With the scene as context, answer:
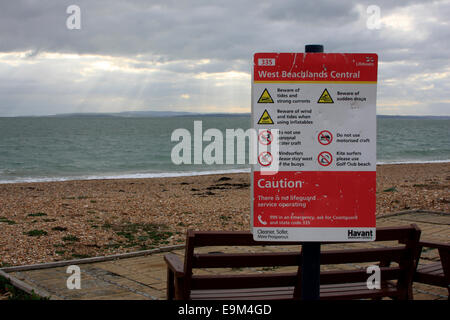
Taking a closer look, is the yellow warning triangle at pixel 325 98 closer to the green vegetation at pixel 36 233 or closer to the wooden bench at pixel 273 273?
the wooden bench at pixel 273 273

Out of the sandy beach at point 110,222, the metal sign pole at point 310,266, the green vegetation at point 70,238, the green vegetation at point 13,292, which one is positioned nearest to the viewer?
the metal sign pole at point 310,266

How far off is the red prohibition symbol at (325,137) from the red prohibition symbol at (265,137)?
288mm

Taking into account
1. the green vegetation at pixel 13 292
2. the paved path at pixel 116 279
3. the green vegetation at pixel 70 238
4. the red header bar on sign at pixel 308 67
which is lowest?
the green vegetation at pixel 70 238

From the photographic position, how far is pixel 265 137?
115 inches

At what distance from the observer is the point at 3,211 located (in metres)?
11.6

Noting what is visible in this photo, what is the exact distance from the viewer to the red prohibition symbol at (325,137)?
2.94 meters

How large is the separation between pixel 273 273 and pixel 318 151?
142 centimetres

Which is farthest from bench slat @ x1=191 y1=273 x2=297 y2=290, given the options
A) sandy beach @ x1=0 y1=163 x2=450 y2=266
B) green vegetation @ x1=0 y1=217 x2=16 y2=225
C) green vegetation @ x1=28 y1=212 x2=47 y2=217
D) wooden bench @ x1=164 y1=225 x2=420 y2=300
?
green vegetation @ x1=28 y1=212 x2=47 y2=217

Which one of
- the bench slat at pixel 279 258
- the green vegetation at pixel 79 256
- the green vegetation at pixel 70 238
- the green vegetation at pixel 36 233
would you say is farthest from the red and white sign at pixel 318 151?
the green vegetation at pixel 36 233

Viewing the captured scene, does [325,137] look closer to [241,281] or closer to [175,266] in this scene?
Answer: [241,281]

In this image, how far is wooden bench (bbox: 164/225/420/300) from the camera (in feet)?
12.0

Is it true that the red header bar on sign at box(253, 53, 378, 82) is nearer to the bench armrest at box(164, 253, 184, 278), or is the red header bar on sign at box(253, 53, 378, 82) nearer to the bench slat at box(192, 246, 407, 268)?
the bench slat at box(192, 246, 407, 268)
